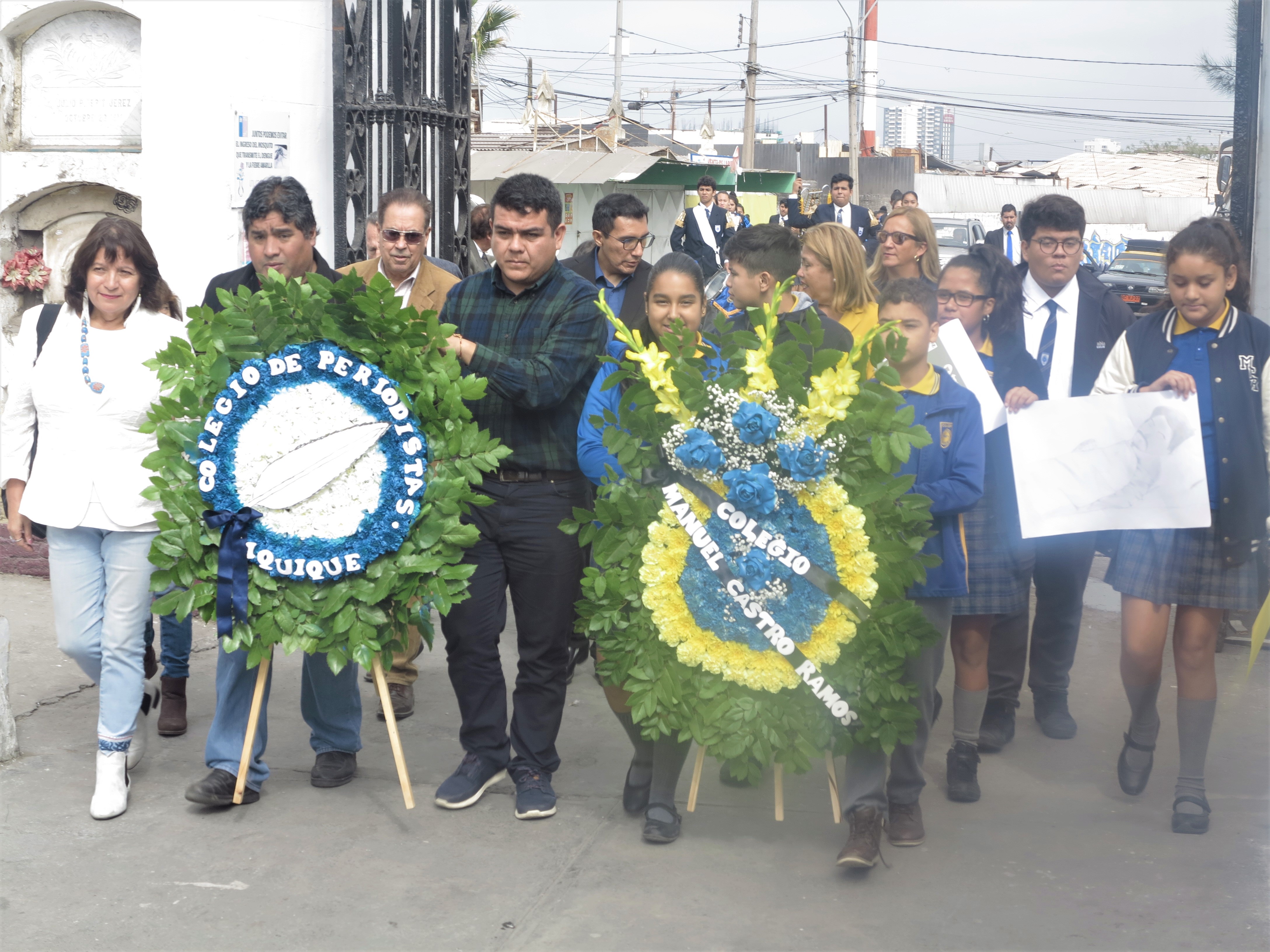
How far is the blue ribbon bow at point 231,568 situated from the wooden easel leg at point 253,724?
18cm

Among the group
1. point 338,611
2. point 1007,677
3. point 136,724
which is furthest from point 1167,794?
point 136,724

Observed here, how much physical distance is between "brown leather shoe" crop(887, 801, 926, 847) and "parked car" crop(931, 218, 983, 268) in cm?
1940

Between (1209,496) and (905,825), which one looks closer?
(905,825)

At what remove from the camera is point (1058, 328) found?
532 cm

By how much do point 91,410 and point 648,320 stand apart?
1914mm

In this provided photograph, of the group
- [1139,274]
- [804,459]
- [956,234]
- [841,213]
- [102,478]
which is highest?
[956,234]

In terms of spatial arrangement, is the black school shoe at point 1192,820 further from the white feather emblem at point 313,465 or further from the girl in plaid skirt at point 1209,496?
the white feather emblem at point 313,465

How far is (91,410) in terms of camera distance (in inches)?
173

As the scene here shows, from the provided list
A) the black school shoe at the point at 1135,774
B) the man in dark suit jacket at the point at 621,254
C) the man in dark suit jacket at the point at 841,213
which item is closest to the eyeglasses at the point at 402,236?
the man in dark suit jacket at the point at 621,254

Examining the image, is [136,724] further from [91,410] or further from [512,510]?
[512,510]

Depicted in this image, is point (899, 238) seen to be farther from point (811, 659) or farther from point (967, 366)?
point (811, 659)

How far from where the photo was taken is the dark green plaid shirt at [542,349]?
4391mm

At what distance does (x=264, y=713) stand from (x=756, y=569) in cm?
184

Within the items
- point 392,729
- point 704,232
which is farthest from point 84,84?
point 704,232
